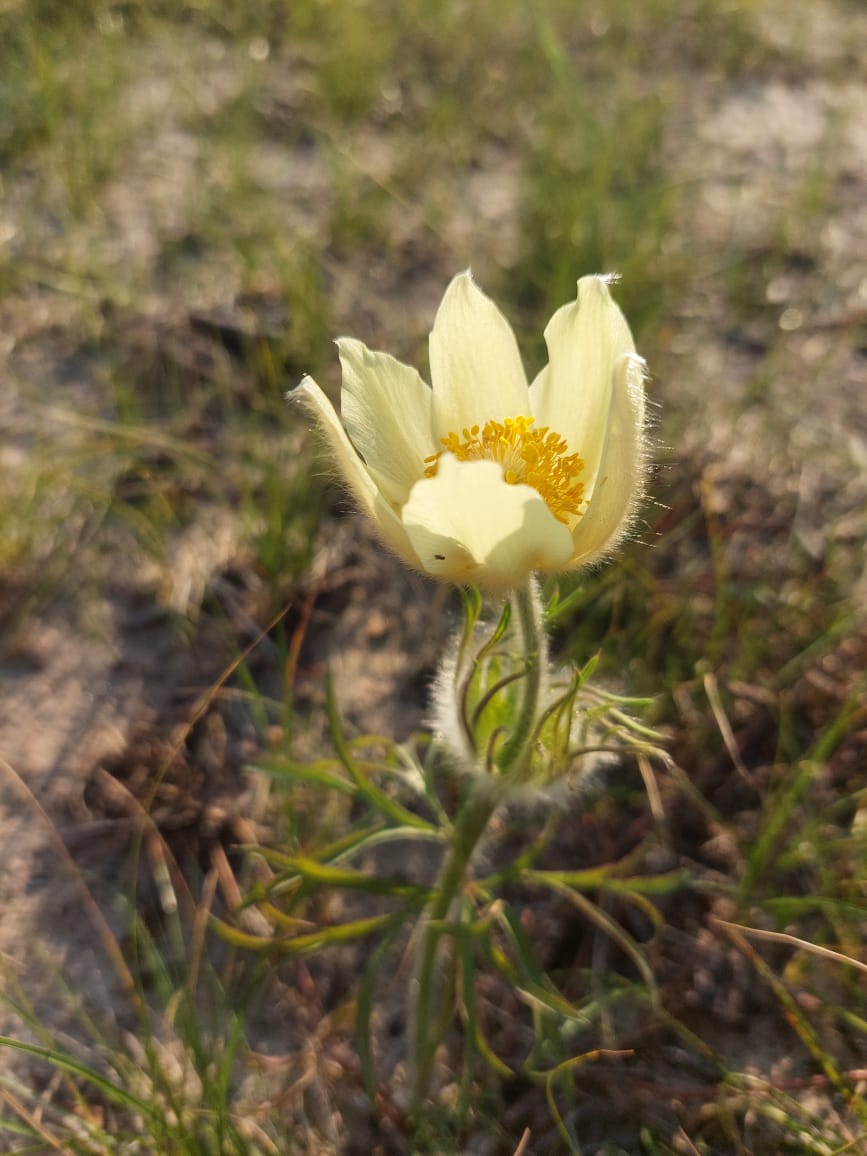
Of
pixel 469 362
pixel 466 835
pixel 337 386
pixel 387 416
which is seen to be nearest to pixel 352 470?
pixel 387 416

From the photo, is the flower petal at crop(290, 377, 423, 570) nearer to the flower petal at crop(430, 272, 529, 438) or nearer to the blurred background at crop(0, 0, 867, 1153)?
the flower petal at crop(430, 272, 529, 438)

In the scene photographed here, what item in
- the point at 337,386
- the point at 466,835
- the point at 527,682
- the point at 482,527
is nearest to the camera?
the point at 482,527

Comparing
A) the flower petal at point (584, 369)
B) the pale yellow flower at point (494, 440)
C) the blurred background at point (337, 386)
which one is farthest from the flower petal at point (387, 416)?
the blurred background at point (337, 386)

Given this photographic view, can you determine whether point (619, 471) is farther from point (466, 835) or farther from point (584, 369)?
point (466, 835)

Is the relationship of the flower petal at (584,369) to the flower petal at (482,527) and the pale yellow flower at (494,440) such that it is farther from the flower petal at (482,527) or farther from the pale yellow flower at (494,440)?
the flower petal at (482,527)

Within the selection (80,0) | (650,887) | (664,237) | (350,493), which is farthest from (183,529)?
(80,0)

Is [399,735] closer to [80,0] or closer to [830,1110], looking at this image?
[830,1110]

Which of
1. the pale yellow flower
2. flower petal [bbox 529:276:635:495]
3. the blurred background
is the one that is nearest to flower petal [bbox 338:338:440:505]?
the pale yellow flower
